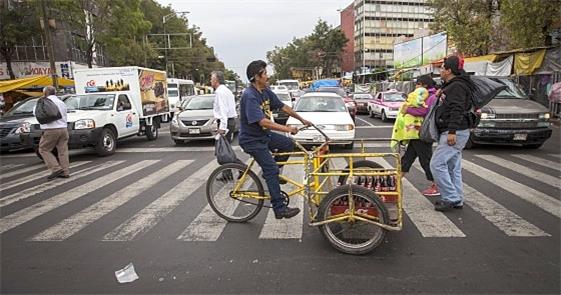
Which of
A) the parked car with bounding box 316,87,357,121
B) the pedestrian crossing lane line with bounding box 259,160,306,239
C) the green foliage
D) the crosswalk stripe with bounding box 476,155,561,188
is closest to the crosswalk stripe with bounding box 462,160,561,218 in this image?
the crosswalk stripe with bounding box 476,155,561,188

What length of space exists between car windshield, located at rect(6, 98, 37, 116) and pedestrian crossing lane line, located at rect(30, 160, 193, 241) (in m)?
7.70

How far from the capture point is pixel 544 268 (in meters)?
3.60

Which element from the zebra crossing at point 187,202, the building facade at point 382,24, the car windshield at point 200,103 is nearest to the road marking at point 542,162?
the zebra crossing at point 187,202

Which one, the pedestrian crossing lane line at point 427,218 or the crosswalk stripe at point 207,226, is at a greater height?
the crosswalk stripe at point 207,226

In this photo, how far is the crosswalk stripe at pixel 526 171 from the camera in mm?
6700

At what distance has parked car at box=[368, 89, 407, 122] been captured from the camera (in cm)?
1830

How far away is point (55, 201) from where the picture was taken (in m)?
6.22

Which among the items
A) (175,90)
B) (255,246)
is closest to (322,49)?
(175,90)

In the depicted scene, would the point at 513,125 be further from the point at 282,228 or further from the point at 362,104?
the point at 362,104

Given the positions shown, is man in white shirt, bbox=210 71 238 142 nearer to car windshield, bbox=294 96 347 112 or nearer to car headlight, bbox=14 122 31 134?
car windshield, bbox=294 96 347 112

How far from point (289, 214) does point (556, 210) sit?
3.44 m

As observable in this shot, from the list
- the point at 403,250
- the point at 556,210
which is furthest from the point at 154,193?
the point at 556,210

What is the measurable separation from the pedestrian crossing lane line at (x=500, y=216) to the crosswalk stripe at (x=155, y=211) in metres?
4.08

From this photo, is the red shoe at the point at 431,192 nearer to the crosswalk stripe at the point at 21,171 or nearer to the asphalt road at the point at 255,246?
the asphalt road at the point at 255,246
